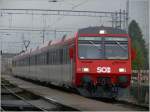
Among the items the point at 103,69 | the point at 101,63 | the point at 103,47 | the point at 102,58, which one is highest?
the point at 103,47

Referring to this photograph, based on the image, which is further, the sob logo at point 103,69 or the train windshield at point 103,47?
the train windshield at point 103,47

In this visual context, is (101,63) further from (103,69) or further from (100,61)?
(103,69)

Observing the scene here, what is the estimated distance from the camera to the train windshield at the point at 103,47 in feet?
74.3

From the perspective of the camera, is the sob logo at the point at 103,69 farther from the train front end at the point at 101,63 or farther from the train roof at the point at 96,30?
the train roof at the point at 96,30

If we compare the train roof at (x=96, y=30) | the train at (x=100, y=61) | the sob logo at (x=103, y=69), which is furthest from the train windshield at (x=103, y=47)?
the sob logo at (x=103, y=69)

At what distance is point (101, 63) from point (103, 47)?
776 mm

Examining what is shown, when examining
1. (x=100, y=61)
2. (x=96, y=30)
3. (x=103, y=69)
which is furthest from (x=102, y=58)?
(x=96, y=30)

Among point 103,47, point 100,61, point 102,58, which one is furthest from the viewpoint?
point 103,47

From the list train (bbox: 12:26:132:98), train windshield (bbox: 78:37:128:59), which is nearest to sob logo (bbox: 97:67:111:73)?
train (bbox: 12:26:132:98)

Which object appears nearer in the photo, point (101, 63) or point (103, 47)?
point (101, 63)

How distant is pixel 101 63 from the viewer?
2256cm

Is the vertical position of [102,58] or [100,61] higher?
[102,58]

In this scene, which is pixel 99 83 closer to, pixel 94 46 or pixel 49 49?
pixel 94 46

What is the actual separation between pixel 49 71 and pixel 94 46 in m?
8.64
